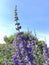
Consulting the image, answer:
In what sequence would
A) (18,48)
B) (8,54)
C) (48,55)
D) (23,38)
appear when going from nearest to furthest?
(23,38) → (18,48) → (48,55) → (8,54)

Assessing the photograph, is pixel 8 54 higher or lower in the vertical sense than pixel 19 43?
lower

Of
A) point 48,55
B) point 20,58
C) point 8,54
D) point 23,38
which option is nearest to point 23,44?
point 23,38

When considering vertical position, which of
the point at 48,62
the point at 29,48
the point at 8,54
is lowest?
Answer: the point at 8,54

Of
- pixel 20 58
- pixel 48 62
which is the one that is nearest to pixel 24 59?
pixel 20 58

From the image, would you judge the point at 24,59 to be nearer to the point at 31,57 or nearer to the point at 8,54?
the point at 31,57

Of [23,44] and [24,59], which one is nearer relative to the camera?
[23,44]

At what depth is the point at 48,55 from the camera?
5266mm

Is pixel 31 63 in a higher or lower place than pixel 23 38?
lower

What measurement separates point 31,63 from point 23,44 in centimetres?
41

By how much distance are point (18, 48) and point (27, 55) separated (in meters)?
0.27

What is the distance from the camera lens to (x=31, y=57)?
4727 mm

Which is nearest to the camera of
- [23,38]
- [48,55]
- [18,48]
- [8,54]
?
[23,38]

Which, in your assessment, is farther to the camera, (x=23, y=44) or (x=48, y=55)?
(x=48, y=55)

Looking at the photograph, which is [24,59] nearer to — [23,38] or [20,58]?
[20,58]
